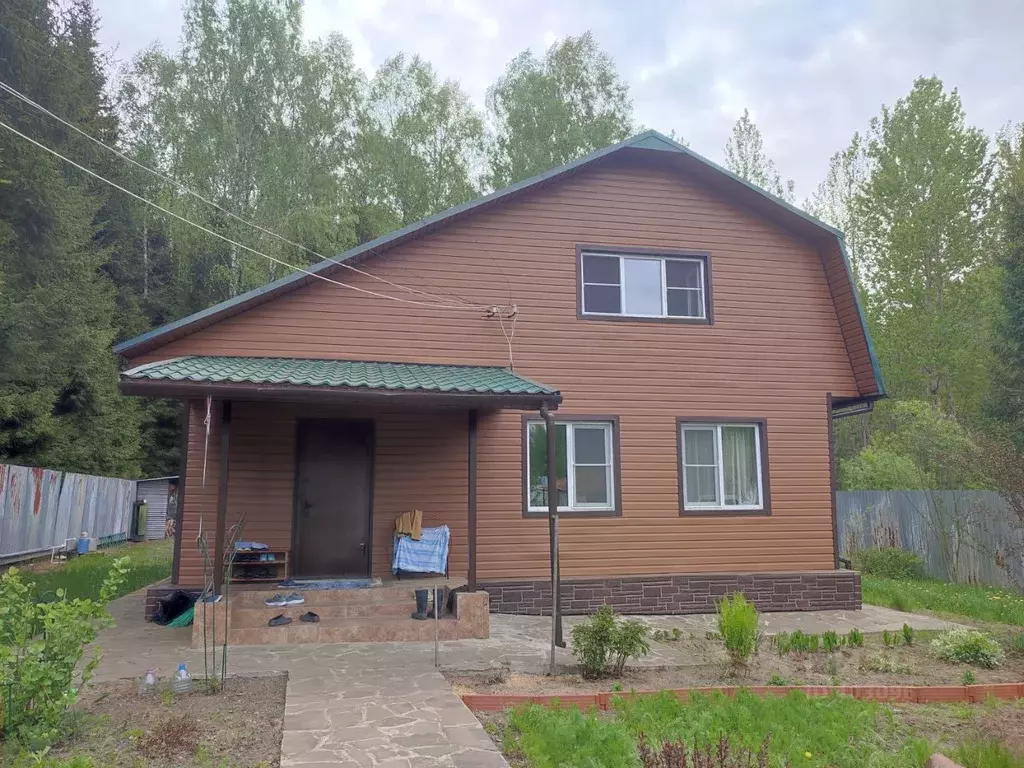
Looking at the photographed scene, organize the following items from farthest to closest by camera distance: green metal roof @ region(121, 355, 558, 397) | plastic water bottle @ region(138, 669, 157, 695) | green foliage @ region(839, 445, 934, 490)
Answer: green foliage @ region(839, 445, 934, 490) → green metal roof @ region(121, 355, 558, 397) → plastic water bottle @ region(138, 669, 157, 695)

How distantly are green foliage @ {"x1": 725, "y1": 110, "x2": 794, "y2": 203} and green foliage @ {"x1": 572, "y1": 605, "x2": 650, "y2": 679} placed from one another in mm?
23549

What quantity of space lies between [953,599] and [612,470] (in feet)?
19.0

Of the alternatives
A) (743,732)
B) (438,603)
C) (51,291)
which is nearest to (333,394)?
(438,603)

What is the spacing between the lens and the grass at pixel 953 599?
1030 cm

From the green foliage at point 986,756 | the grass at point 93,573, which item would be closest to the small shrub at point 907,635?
the green foliage at point 986,756

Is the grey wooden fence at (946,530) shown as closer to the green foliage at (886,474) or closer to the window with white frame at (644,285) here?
the green foliage at (886,474)

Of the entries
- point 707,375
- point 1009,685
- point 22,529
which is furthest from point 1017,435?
point 22,529

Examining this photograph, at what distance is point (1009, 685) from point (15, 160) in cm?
2204

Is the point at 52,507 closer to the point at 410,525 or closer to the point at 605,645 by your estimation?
the point at 410,525

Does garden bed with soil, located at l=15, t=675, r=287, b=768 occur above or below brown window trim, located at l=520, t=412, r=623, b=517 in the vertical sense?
below

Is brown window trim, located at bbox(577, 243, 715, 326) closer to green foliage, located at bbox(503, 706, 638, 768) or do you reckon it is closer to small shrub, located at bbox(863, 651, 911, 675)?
small shrub, located at bbox(863, 651, 911, 675)

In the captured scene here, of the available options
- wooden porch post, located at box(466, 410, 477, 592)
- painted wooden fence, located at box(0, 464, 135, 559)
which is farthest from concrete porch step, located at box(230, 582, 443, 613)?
painted wooden fence, located at box(0, 464, 135, 559)

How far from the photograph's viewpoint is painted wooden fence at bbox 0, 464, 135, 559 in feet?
45.2

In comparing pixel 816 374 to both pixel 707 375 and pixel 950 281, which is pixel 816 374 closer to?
pixel 707 375
